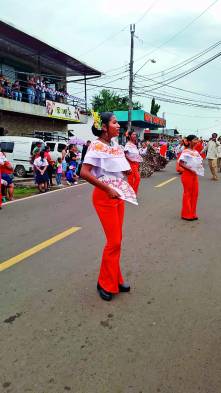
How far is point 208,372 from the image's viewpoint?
2.54 meters

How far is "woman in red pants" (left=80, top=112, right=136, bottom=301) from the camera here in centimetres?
361

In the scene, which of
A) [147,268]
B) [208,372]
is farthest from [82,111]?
[208,372]

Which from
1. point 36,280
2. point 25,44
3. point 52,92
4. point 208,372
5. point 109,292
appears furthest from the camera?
point 52,92

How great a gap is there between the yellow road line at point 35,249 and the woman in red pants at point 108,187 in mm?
1530

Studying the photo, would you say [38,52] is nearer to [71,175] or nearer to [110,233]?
[71,175]

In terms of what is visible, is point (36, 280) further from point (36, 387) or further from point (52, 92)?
point (52, 92)

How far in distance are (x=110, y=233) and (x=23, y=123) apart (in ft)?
69.7

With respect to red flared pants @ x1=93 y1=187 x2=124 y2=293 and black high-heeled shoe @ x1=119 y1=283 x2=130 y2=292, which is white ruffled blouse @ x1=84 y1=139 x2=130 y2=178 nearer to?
red flared pants @ x1=93 y1=187 x2=124 y2=293

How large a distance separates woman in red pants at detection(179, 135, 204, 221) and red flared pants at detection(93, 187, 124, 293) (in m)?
3.78

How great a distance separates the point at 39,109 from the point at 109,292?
20.5m

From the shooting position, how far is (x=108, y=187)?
11.6 feet

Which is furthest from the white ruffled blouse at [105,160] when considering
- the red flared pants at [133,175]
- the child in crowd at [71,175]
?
the child in crowd at [71,175]

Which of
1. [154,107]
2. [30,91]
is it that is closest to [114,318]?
[30,91]

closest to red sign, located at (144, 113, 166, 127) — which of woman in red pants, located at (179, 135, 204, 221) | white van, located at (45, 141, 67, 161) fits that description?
white van, located at (45, 141, 67, 161)
